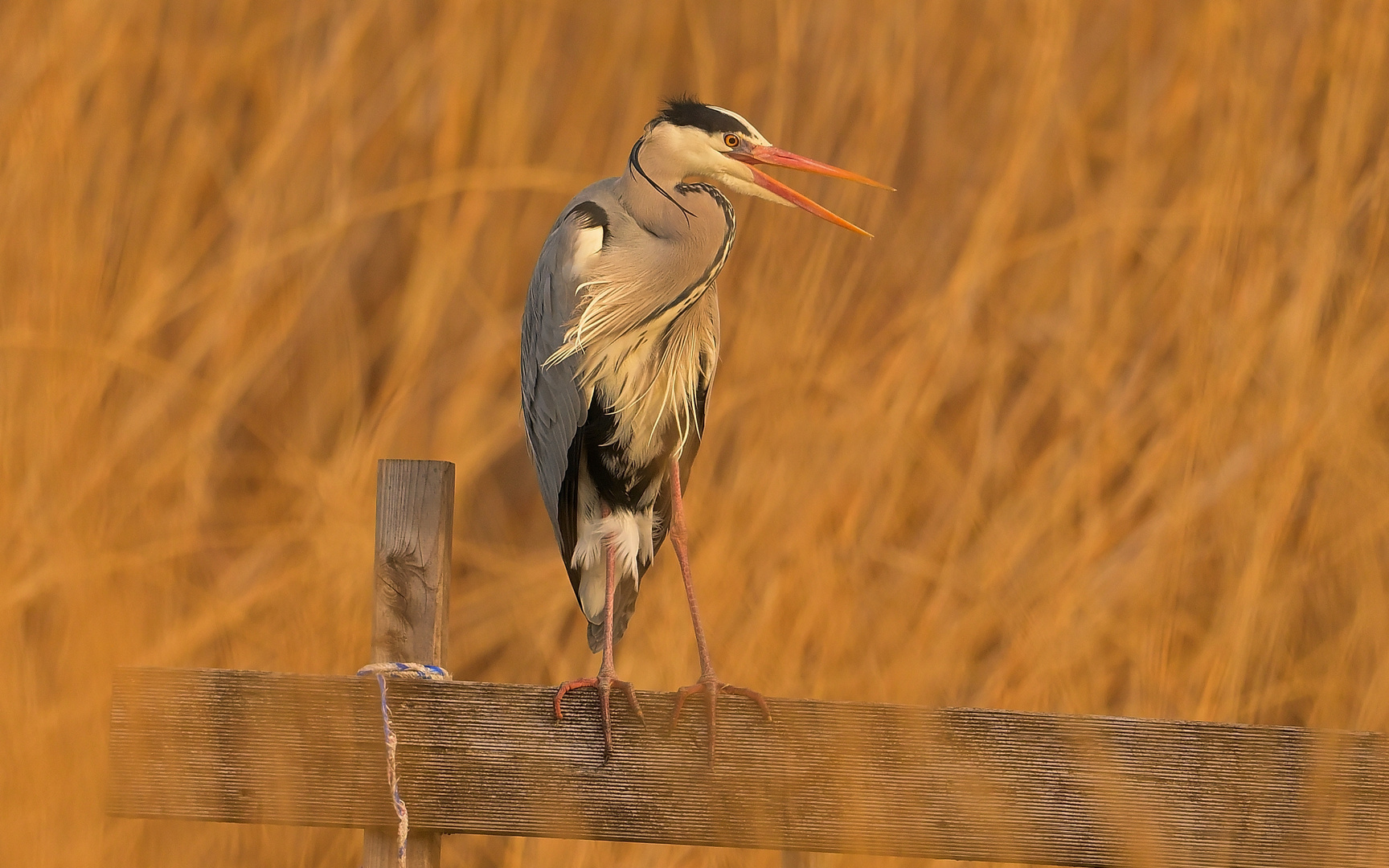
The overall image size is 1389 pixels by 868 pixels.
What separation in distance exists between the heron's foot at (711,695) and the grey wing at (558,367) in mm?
248

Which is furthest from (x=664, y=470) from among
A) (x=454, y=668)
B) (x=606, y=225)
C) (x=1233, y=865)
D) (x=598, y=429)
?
(x=1233, y=865)

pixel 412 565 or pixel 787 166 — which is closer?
pixel 412 565

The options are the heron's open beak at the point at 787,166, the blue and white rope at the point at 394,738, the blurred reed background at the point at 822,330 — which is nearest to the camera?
the blue and white rope at the point at 394,738

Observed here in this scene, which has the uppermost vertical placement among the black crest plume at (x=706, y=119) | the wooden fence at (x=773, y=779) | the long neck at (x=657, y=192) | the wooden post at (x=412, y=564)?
the black crest plume at (x=706, y=119)

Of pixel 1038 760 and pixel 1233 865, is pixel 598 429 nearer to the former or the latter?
Result: pixel 1038 760

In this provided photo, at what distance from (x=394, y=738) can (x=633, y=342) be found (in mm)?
387

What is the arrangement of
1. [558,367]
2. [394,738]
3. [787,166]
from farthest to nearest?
[558,367]
[787,166]
[394,738]

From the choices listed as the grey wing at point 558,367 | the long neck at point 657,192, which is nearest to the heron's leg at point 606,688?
the grey wing at point 558,367

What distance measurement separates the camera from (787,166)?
3.19ft

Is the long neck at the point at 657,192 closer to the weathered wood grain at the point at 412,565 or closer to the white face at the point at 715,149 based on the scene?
the white face at the point at 715,149

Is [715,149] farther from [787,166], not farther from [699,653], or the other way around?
[699,653]

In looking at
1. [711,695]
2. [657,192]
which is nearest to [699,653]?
[711,695]

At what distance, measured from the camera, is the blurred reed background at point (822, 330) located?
1.05m

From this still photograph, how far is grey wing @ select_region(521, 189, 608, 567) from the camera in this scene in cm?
101
